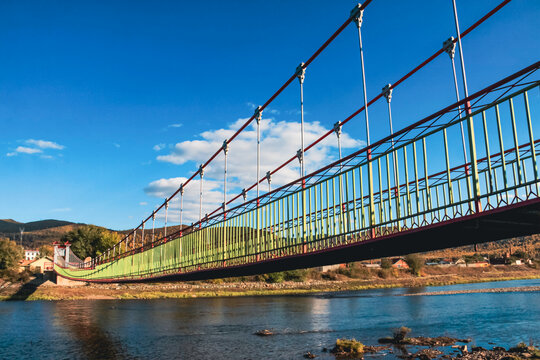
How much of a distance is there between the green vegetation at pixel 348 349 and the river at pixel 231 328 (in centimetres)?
59

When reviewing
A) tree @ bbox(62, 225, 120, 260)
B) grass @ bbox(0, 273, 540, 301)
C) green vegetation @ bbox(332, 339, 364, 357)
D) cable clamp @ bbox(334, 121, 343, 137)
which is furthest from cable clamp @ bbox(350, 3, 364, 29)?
tree @ bbox(62, 225, 120, 260)

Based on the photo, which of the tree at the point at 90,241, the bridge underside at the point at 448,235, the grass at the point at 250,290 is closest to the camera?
the bridge underside at the point at 448,235

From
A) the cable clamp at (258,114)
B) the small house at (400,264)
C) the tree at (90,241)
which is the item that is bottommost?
the small house at (400,264)

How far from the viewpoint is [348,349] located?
20.3 meters

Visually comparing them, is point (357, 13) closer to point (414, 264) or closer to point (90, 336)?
point (90, 336)

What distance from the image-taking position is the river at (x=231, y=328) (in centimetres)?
2225

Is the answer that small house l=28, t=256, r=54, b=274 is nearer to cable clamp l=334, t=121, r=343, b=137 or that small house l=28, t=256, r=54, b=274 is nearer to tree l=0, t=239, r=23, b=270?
tree l=0, t=239, r=23, b=270

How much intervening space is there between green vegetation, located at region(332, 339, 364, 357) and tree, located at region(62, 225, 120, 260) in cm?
6546

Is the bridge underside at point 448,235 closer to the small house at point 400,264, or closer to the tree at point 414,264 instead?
the small house at point 400,264

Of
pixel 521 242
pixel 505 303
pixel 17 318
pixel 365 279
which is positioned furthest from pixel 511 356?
pixel 521 242

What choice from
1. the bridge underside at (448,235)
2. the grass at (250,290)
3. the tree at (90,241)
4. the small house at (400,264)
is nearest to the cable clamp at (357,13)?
the bridge underside at (448,235)

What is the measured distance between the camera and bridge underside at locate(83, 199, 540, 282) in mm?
8528

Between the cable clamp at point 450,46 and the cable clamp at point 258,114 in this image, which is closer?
the cable clamp at point 450,46

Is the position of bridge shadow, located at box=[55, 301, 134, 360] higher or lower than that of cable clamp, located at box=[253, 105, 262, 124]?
lower
